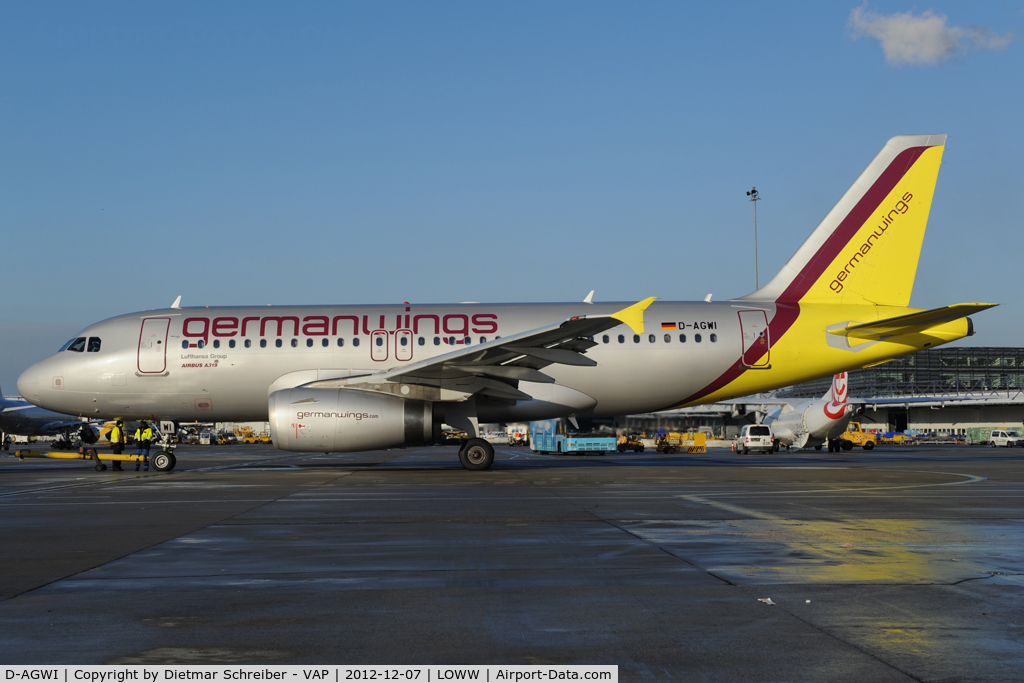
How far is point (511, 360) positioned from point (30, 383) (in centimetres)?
1393

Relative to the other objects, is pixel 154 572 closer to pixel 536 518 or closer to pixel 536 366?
pixel 536 518

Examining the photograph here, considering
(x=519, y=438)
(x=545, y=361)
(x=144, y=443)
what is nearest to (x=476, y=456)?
(x=545, y=361)

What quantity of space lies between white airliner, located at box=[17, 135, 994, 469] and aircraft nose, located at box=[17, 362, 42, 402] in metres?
0.04

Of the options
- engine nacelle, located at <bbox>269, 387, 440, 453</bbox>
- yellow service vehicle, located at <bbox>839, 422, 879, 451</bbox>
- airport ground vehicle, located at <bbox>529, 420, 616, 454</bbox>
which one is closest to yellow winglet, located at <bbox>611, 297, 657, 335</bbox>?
engine nacelle, located at <bbox>269, 387, 440, 453</bbox>

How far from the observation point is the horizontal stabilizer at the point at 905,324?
21266mm

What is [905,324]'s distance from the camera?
22.3 metres

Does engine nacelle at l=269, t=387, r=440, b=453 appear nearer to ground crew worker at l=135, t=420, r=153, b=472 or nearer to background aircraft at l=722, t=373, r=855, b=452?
ground crew worker at l=135, t=420, r=153, b=472

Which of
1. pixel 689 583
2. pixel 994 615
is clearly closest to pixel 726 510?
pixel 689 583

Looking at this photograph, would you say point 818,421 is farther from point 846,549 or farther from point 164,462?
point 846,549

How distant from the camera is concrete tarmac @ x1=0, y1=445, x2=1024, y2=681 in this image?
15.4ft

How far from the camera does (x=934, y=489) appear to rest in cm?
Answer: 1630

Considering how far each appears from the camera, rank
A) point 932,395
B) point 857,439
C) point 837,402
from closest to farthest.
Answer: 1. point 837,402
2. point 857,439
3. point 932,395

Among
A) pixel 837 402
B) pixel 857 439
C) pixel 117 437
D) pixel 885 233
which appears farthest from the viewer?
pixel 857 439

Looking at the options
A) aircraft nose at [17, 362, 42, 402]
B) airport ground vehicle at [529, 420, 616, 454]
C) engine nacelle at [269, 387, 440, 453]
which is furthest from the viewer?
airport ground vehicle at [529, 420, 616, 454]
